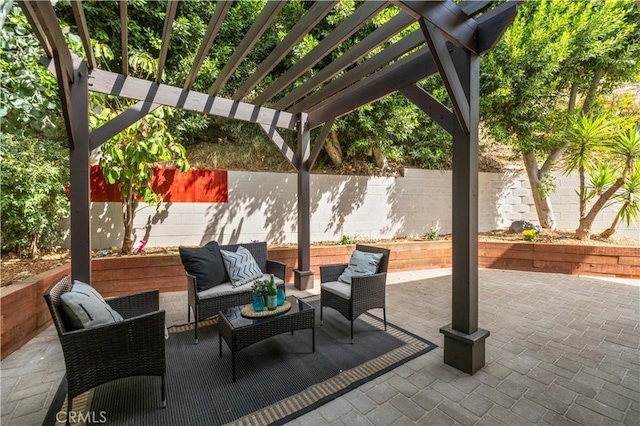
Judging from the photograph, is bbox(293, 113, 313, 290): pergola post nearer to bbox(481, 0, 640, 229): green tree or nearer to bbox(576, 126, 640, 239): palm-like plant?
bbox(481, 0, 640, 229): green tree

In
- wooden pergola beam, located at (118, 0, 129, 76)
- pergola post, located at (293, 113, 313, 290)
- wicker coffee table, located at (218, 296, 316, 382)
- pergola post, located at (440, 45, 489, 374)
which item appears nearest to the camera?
wooden pergola beam, located at (118, 0, 129, 76)

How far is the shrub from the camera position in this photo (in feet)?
11.1

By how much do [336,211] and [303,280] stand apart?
206cm

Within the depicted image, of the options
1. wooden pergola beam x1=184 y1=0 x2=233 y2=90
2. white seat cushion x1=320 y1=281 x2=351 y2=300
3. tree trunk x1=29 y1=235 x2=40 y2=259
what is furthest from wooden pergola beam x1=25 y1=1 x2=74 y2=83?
white seat cushion x1=320 y1=281 x2=351 y2=300

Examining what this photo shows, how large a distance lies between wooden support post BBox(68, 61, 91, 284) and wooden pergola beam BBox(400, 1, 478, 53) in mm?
3095

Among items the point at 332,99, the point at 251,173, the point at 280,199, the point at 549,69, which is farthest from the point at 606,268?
the point at 251,173

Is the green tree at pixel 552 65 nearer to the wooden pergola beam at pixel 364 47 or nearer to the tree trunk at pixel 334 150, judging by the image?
the tree trunk at pixel 334 150

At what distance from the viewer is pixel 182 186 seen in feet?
16.5

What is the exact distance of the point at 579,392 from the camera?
2.09 metres

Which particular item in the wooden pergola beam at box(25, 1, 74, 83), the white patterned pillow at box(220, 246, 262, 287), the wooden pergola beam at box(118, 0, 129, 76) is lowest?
the white patterned pillow at box(220, 246, 262, 287)

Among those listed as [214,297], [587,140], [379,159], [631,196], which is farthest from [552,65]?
[214,297]

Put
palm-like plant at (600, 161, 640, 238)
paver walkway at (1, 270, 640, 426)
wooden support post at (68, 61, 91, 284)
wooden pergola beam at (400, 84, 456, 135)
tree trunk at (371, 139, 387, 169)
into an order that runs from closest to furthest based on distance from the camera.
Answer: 1. paver walkway at (1, 270, 640, 426)
2. wooden pergola beam at (400, 84, 456, 135)
3. wooden support post at (68, 61, 91, 284)
4. palm-like plant at (600, 161, 640, 238)
5. tree trunk at (371, 139, 387, 169)

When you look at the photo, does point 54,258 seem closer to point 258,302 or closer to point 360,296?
point 258,302

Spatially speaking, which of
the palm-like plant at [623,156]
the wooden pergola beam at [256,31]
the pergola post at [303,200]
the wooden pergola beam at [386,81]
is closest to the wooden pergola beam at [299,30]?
the wooden pergola beam at [256,31]
